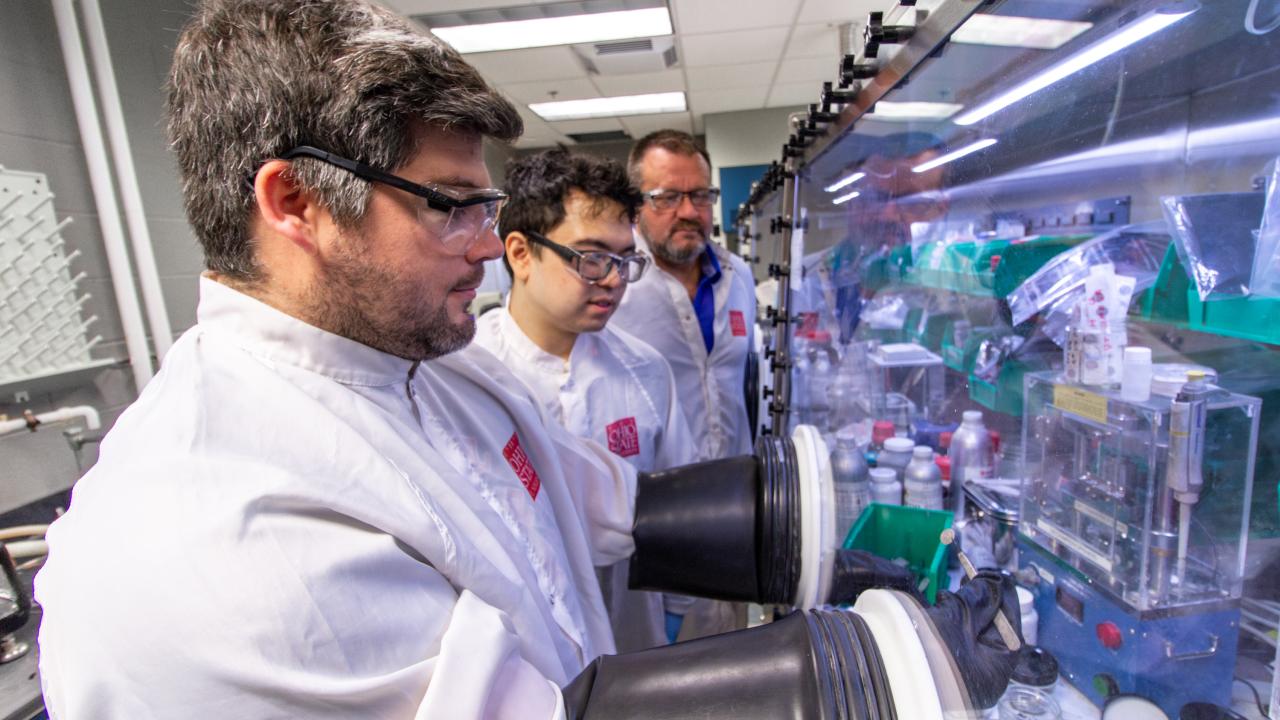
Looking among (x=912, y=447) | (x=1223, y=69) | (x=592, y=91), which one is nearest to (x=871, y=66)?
(x=1223, y=69)

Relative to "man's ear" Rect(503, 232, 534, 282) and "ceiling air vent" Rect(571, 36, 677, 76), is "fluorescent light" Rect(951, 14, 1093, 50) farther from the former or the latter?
"ceiling air vent" Rect(571, 36, 677, 76)

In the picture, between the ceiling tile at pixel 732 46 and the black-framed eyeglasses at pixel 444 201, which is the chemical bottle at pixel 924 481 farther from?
the ceiling tile at pixel 732 46

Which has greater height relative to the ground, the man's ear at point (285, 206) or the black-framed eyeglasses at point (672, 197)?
the black-framed eyeglasses at point (672, 197)

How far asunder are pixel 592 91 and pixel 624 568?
4.86m

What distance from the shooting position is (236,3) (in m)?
0.64

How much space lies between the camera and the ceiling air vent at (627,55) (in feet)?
13.7

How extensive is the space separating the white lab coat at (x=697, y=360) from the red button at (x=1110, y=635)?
121cm

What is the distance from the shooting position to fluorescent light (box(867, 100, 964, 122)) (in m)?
1.05

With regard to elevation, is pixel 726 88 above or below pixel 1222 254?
above

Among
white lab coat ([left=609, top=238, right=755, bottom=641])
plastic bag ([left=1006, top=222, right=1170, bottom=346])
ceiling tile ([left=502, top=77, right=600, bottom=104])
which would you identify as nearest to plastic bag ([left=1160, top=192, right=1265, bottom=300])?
plastic bag ([left=1006, top=222, right=1170, bottom=346])

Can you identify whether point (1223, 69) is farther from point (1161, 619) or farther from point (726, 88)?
point (726, 88)

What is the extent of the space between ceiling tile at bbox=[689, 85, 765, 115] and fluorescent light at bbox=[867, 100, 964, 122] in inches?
188

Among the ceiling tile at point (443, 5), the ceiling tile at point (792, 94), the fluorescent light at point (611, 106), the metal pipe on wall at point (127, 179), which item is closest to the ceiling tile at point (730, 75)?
the ceiling tile at point (792, 94)

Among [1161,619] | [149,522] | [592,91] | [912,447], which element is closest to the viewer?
[149,522]
